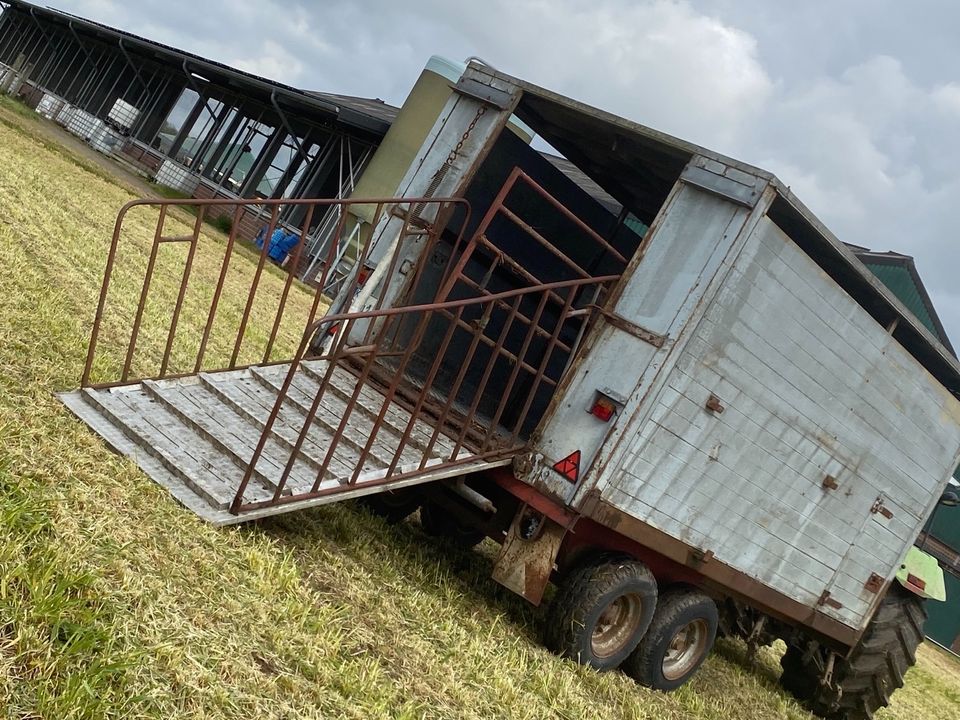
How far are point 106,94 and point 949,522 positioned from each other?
26.8m

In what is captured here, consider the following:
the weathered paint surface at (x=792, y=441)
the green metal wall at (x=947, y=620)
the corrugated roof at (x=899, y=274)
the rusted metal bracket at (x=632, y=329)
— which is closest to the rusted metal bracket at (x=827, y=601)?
the weathered paint surface at (x=792, y=441)

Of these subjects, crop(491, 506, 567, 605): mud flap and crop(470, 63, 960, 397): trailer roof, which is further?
crop(470, 63, 960, 397): trailer roof

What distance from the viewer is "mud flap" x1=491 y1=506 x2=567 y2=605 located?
563cm

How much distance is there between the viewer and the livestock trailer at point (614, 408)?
5.44 m

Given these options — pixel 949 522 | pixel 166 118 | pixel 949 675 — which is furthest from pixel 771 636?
pixel 166 118

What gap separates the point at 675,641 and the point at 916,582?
2797 millimetres

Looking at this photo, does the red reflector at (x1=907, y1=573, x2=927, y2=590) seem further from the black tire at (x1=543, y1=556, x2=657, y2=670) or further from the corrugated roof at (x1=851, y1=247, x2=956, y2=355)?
the corrugated roof at (x1=851, y1=247, x2=956, y2=355)

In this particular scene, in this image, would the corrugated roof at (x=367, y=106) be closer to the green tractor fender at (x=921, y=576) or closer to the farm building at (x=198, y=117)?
the farm building at (x=198, y=117)

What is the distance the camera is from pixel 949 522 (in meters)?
24.8

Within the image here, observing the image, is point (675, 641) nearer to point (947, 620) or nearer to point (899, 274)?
point (899, 274)

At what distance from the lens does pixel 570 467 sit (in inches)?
220

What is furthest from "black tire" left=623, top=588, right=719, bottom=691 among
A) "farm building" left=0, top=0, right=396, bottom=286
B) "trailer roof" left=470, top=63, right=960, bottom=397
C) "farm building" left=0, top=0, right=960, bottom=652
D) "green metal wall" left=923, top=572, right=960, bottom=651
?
"green metal wall" left=923, top=572, right=960, bottom=651

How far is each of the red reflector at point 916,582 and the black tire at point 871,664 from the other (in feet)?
0.30

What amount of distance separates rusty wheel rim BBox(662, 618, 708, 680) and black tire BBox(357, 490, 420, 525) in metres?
1.93
